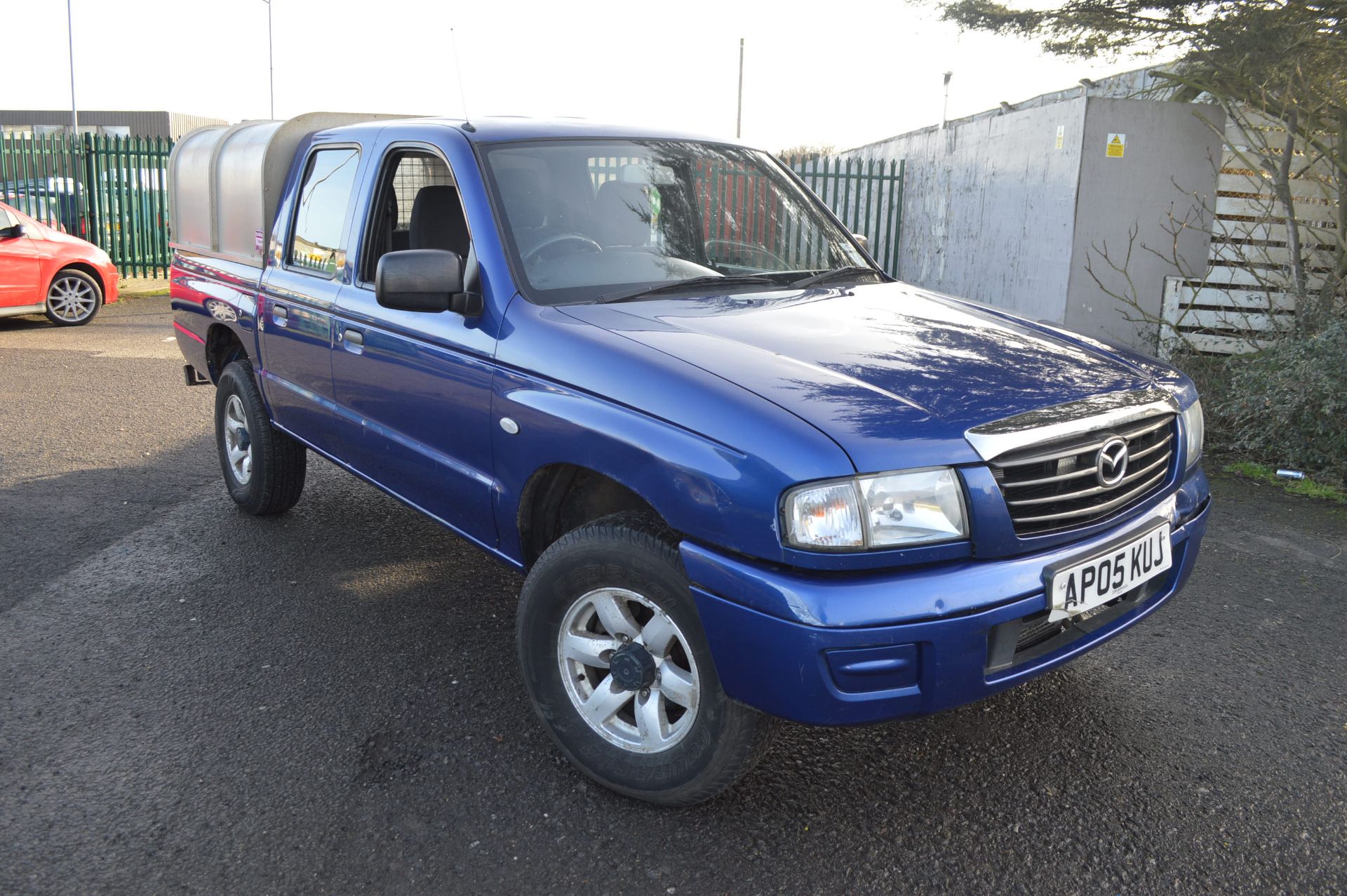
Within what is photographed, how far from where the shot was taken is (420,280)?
3119mm

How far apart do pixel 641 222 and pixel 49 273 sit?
10763 millimetres

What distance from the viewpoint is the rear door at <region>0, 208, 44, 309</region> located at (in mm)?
11375

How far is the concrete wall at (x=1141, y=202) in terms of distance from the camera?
28.7 feet

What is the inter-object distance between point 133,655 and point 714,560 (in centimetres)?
241

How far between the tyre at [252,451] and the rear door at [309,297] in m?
0.24

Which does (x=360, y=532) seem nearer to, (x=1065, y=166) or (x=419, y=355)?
(x=419, y=355)

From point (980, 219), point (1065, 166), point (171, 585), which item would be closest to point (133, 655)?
point (171, 585)

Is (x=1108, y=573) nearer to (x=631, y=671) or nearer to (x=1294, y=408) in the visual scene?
(x=631, y=671)

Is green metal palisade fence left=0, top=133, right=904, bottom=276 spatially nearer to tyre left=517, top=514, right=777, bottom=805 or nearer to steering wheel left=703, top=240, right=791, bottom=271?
steering wheel left=703, top=240, right=791, bottom=271

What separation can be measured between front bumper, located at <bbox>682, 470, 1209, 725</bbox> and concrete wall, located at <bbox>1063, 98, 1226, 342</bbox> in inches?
272

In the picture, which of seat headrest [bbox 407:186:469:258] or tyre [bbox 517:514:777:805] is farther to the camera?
seat headrest [bbox 407:186:469:258]

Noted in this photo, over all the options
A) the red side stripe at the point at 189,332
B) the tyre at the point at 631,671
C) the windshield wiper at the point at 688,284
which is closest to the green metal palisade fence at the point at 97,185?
the red side stripe at the point at 189,332

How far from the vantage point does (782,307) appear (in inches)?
129

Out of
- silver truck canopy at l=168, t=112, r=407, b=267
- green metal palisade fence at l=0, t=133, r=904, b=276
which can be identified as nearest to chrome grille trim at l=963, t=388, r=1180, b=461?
silver truck canopy at l=168, t=112, r=407, b=267
